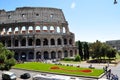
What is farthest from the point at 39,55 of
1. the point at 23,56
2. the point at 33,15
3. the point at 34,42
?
the point at 33,15

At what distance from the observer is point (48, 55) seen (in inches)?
3393

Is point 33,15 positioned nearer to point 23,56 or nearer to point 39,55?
point 39,55

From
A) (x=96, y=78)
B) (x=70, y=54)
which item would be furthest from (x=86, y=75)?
(x=70, y=54)

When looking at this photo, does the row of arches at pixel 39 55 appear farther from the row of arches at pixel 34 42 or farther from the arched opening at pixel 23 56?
the row of arches at pixel 34 42

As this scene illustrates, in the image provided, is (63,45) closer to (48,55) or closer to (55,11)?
(48,55)

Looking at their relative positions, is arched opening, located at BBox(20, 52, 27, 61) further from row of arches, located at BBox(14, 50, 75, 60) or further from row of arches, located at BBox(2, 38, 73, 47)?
row of arches, located at BBox(2, 38, 73, 47)

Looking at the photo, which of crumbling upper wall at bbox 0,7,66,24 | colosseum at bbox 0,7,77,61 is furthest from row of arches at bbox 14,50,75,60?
crumbling upper wall at bbox 0,7,66,24

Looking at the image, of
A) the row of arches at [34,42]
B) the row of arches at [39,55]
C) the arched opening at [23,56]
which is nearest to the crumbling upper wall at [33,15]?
the row of arches at [34,42]

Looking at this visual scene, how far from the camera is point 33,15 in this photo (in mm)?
91875

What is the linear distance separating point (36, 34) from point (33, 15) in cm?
966

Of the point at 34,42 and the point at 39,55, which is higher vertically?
the point at 34,42

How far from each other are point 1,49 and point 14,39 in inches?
1806

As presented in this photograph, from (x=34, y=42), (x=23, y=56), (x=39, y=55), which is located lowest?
(x=23, y=56)

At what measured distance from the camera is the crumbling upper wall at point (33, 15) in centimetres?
9162
